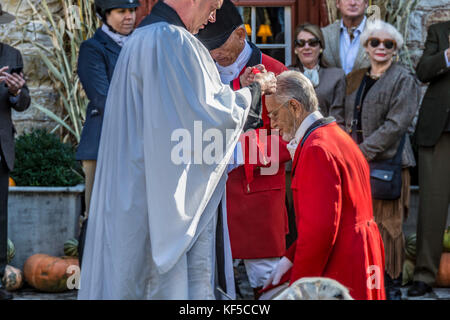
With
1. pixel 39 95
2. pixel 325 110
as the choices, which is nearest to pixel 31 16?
pixel 39 95

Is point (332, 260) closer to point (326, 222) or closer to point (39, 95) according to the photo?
point (326, 222)

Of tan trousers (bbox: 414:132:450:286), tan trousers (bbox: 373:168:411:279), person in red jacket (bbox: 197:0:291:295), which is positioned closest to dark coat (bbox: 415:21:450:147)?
tan trousers (bbox: 414:132:450:286)

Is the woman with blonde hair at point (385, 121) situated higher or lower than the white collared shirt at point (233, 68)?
lower

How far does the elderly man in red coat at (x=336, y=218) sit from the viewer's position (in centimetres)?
372

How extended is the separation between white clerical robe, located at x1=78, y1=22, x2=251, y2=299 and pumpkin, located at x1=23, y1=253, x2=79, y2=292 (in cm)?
335

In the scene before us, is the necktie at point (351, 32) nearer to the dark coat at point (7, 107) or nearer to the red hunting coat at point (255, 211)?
the red hunting coat at point (255, 211)

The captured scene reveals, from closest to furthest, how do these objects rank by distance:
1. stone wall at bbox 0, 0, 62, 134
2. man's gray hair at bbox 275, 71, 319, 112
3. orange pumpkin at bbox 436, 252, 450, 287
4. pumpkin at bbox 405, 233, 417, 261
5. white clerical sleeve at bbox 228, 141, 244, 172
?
man's gray hair at bbox 275, 71, 319, 112 < white clerical sleeve at bbox 228, 141, 244, 172 < orange pumpkin at bbox 436, 252, 450, 287 < pumpkin at bbox 405, 233, 417, 261 < stone wall at bbox 0, 0, 62, 134

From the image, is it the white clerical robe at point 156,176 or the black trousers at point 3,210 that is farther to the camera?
the black trousers at point 3,210

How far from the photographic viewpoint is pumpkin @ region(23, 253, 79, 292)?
276 inches

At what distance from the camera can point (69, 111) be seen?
811 cm

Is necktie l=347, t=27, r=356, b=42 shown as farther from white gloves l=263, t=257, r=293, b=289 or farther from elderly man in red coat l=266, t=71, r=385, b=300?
white gloves l=263, t=257, r=293, b=289

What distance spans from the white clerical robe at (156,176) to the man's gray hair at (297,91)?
0.40 meters

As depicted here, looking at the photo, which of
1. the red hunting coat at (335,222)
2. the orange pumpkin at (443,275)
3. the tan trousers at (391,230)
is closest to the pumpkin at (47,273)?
the tan trousers at (391,230)
